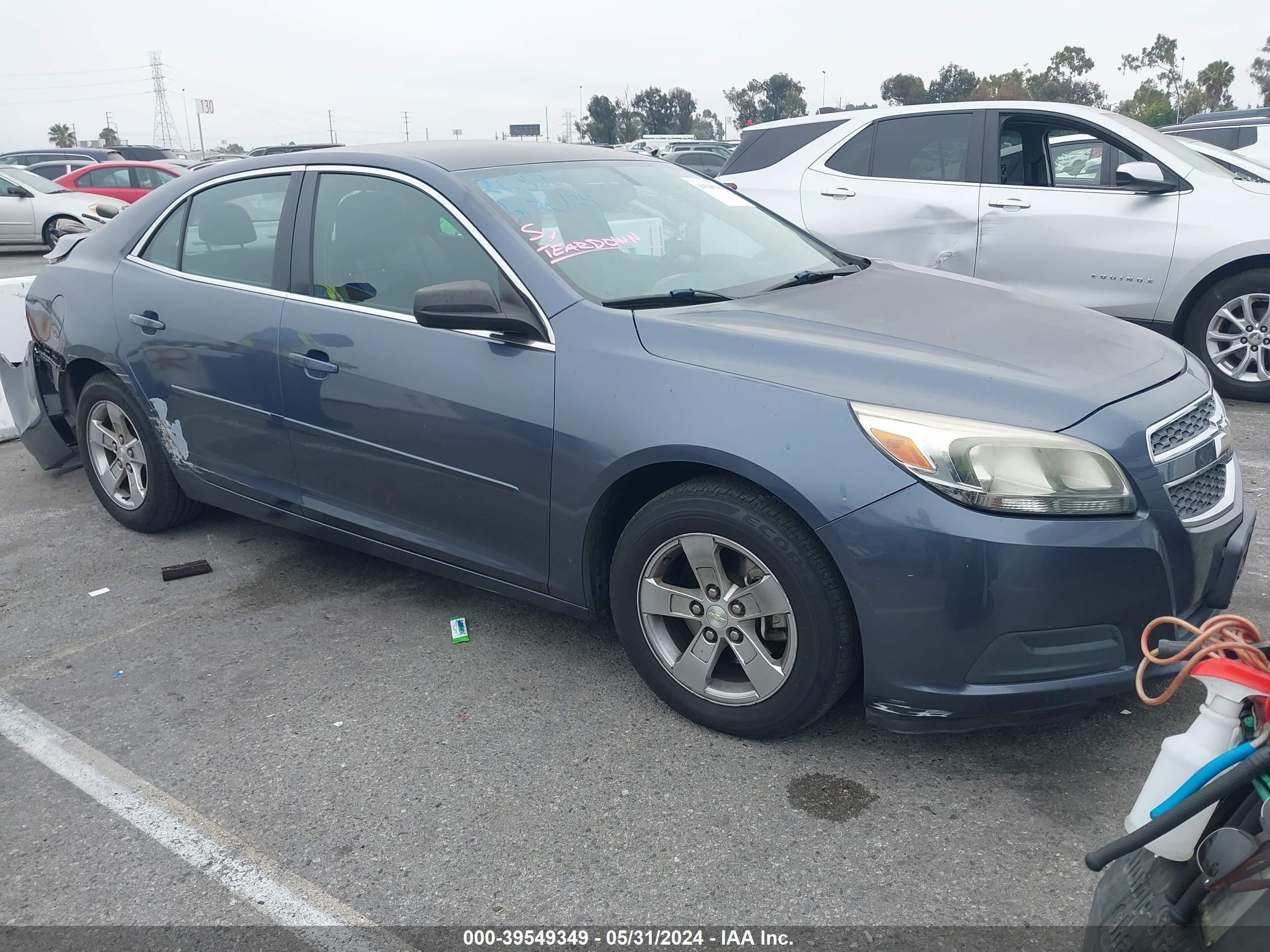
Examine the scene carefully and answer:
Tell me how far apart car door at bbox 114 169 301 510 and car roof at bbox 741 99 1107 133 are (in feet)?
14.2

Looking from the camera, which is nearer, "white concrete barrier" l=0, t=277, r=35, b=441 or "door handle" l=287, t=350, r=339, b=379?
"door handle" l=287, t=350, r=339, b=379

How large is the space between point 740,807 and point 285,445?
2.15 metres

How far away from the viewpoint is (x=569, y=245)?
3348 millimetres

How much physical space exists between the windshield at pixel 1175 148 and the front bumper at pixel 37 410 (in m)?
6.16

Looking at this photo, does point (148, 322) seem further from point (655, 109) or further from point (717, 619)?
point (655, 109)

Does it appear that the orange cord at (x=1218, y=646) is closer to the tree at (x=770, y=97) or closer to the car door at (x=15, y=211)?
the car door at (x=15, y=211)

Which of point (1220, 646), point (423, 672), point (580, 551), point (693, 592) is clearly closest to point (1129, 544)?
point (1220, 646)

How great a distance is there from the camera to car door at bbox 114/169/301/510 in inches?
151

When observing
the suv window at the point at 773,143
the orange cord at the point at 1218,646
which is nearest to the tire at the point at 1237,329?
the suv window at the point at 773,143

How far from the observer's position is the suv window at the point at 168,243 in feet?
14.1

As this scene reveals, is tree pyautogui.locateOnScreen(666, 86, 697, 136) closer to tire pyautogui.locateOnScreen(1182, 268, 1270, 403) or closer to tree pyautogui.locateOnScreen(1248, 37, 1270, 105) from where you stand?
tree pyautogui.locateOnScreen(1248, 37, 1270, 105)

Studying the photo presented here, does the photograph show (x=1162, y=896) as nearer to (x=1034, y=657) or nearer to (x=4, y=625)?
(x=1034, y=657)

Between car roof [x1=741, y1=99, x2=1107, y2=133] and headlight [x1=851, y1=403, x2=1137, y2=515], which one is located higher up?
car roof [x1=741, y1=99, x2=1107, y2=133]

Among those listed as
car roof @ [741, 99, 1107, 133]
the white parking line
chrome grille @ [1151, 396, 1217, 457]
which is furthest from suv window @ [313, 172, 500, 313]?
car roof @ [741, 99, 1107, 133]
